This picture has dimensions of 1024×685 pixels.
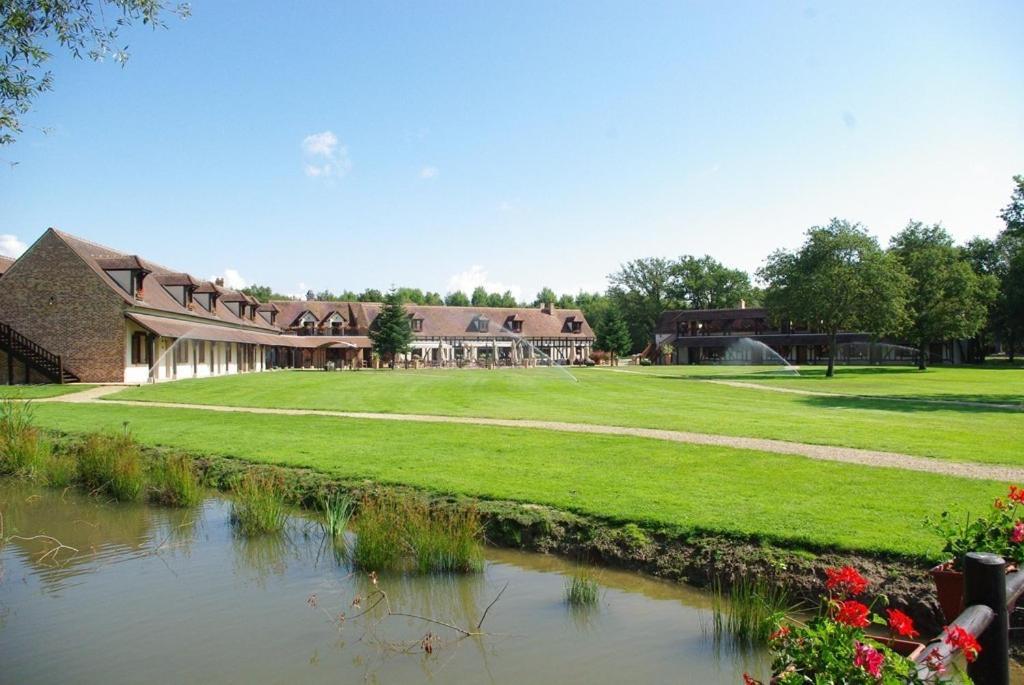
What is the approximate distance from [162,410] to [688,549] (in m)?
19.5

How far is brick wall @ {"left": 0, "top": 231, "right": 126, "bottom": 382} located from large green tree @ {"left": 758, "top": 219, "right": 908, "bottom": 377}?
40912 millimetres

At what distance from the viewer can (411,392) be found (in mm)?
30609

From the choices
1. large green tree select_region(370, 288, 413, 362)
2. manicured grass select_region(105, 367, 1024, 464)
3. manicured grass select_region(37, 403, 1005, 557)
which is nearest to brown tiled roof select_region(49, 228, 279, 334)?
manicured grass select_region(105, 367, 1024, 464)

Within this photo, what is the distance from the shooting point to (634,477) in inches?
464

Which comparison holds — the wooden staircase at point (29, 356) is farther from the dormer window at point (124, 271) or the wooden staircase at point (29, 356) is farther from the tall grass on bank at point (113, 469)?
the tall grass on bank at point (113, 469)

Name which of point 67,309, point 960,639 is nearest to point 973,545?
point 960,639

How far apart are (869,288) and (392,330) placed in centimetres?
4006

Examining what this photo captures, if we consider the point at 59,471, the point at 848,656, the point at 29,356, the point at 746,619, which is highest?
the point at 29,356

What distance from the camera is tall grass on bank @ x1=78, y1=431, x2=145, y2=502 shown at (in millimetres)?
12383

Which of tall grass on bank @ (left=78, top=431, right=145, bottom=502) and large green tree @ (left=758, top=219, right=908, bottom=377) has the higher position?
large green tree @ (left=758, top=219, right=908, bottom=377)

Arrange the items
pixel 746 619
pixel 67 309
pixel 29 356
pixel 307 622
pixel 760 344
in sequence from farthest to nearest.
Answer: pixel 760 344, pixel 67 309, pixel 29 356, pixel 307 622, pixel 746 619

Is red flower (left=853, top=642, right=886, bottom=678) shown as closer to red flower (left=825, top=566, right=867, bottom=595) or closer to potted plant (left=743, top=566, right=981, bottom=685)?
potted plant (left=743, top=566, right=981, bottom=685)

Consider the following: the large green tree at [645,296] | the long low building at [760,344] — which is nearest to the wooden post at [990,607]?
the long low building at [760,344]

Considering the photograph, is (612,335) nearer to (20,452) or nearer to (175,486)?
(20,452)
